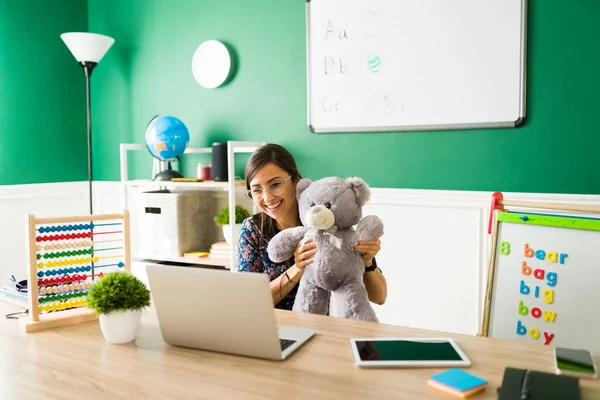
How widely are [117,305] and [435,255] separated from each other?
1.74 meters

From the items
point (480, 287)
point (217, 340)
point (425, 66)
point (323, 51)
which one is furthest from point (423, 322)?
point (217, 340)

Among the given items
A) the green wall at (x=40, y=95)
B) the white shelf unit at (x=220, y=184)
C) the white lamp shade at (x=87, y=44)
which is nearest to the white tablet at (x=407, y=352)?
the white shelf unit at (x=220, y=184)

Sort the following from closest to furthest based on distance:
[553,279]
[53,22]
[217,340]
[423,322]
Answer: [217,340]
[553,279]
[423,322]
[53,22]

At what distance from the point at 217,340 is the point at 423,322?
5.66 ft

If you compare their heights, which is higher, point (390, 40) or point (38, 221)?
point (390, 40)

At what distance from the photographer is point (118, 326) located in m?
1.31

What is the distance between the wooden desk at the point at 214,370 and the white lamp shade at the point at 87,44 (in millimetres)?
2404

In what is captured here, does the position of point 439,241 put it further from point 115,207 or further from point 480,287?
point 115,207

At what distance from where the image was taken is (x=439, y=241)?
2.68 m

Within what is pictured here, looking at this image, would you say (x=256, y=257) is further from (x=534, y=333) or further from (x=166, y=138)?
(x=166, y=138)

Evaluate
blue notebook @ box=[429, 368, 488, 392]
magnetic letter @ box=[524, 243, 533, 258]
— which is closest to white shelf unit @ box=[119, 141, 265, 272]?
magnetic letter @ box=[524, 243, 533, 258]

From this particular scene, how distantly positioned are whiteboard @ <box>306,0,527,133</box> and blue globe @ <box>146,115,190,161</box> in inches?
29.8

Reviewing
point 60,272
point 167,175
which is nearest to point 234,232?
point 167,175

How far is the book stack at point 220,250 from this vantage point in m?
3.04
